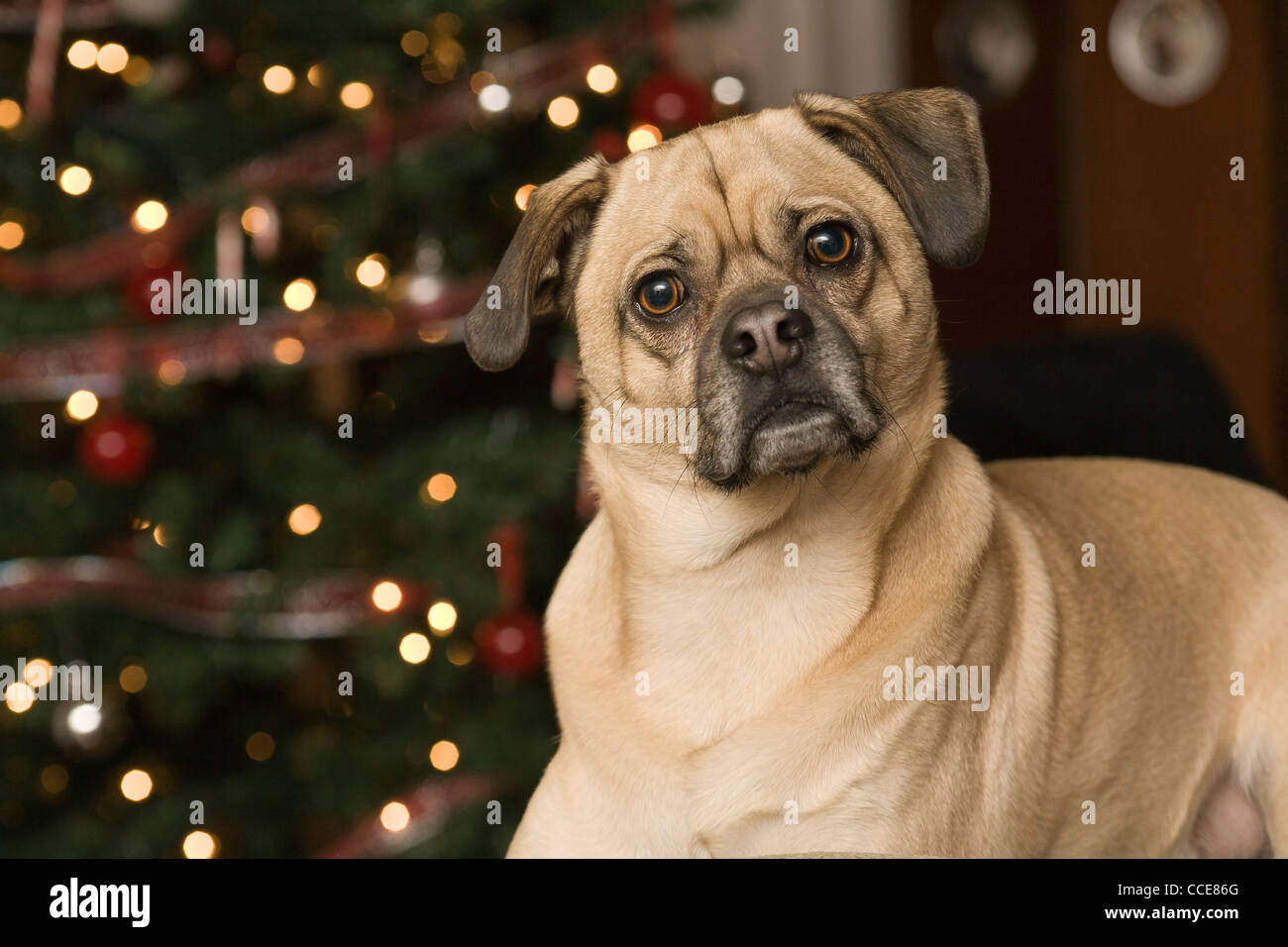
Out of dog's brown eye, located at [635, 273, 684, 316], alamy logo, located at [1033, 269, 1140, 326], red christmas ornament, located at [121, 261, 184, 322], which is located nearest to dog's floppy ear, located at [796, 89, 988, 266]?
dog's brown eye, located at [635, 273, 684, 316]

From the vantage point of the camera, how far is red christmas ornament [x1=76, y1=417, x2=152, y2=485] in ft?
10.1

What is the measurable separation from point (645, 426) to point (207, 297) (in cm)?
176

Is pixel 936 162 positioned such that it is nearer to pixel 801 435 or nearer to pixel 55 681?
pixel 801 435

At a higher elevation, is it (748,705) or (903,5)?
(903,5)

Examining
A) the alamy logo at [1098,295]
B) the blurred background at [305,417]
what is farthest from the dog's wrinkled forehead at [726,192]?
the alamy logo at [1098,295]

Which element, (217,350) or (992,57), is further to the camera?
(992,57)

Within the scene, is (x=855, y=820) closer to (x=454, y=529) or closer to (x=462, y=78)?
(x=454, y=529)

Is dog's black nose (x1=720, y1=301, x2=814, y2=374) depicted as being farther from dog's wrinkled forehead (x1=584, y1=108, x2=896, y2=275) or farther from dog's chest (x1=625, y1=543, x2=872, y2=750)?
dog's chest (x1=625, y1=543, x2=872, y2=750)

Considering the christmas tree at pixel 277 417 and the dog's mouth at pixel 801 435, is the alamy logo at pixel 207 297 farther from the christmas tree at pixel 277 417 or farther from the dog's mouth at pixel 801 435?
the dog's mouth at pixel 801 435

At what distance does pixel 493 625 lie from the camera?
123 inches
